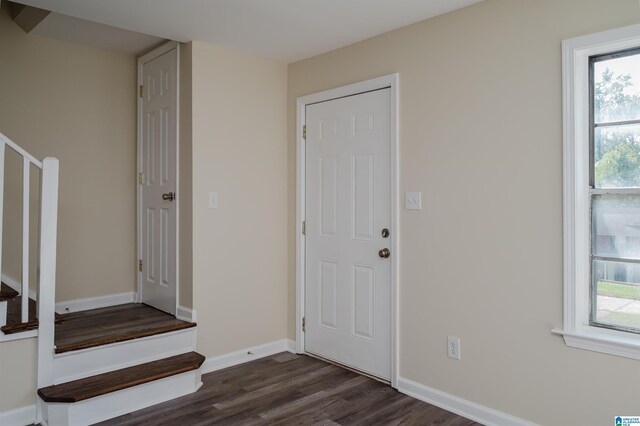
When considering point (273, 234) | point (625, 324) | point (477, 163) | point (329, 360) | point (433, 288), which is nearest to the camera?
point (625, 324)

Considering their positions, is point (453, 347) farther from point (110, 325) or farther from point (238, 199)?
point (110, 325)

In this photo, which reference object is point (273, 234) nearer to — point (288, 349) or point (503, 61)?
point (288, 349)

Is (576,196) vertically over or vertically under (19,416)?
over

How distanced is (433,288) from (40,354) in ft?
7.64

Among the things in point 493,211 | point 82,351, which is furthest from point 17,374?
point 493,211

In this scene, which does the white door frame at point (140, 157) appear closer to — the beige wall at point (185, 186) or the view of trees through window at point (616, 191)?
the beige wall at point (185, 186)

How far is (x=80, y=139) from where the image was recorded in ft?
12.5

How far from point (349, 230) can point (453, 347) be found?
1.11 m

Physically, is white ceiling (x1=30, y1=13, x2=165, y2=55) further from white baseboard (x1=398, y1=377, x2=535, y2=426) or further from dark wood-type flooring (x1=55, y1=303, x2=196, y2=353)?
white baseboard (x1=398, y1=377, x2=535, y2=426)

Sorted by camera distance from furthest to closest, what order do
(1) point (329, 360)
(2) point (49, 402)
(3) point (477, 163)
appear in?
(1) point (329, 360) < (3) point (477, 163) < (2) point (49, 402)

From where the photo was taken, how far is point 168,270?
3.64 meters

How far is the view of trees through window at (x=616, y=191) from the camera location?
221cm

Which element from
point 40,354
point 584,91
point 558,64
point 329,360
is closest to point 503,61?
point 558,64

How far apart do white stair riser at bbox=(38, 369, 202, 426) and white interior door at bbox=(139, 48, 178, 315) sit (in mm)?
667
